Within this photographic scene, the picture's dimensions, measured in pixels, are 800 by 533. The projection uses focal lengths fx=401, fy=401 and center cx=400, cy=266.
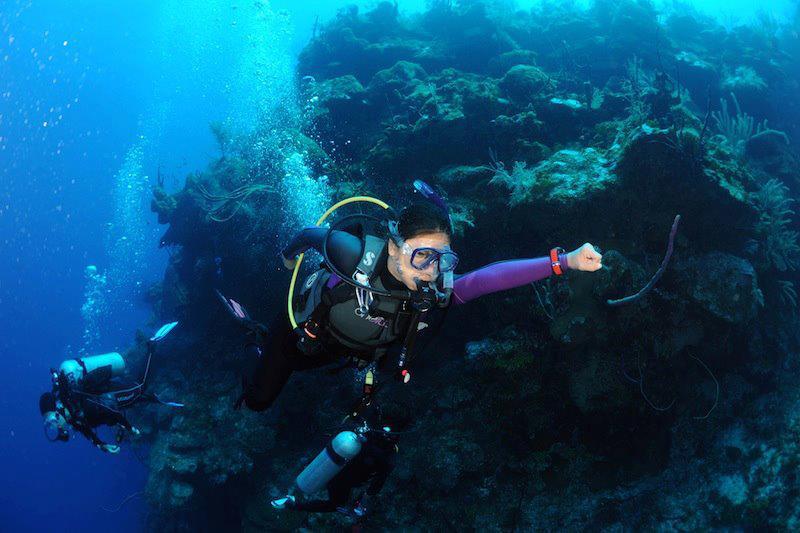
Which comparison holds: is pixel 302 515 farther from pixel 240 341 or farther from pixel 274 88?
pixel 274 88

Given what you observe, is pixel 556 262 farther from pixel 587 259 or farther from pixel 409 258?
pixel 409 258

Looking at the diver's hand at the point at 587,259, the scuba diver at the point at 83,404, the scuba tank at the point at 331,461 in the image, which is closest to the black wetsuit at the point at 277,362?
the scuba tank at the point at 331,461

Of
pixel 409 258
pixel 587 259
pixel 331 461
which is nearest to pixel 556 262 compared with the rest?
pixel 587 259

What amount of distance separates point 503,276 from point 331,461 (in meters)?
2.51

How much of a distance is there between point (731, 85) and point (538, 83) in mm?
6945

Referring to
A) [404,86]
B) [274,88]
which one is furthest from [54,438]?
[274,88]

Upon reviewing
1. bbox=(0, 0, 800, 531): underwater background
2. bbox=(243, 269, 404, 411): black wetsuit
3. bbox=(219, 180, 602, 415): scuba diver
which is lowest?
bbox=(0, 0, 800, 531): underwater background

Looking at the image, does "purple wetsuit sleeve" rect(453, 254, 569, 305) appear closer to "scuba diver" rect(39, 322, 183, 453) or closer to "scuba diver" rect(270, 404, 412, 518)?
"scuba diver" rect(270, 404, 412, 518)

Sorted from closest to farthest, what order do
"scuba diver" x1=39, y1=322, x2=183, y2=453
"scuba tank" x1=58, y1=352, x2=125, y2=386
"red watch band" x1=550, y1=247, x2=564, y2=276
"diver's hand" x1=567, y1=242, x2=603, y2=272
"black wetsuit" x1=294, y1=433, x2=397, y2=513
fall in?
"diver's hand" x1=567, y1=242, x2=603, y2=272 < "red watch band" x1=550, y1=247, x2=564, y2=276 < "black wetsuit" x1=294, y1=433, x2=397, y2=513 < "scuba diver" x1=39, y1=322, x2=183, y2=453 < "scuba tank" x1=58, y1=352, x2=125, y2=386

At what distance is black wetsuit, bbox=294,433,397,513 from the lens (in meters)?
4.05

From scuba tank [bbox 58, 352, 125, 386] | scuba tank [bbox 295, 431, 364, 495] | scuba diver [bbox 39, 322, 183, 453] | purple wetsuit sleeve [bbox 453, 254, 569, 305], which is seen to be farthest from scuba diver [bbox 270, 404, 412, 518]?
scuba tank [bbox 58, 352, 125, 386]

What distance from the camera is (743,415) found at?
580cm

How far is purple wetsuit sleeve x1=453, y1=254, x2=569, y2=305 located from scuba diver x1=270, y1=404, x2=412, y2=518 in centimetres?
174

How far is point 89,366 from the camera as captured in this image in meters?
7.28
